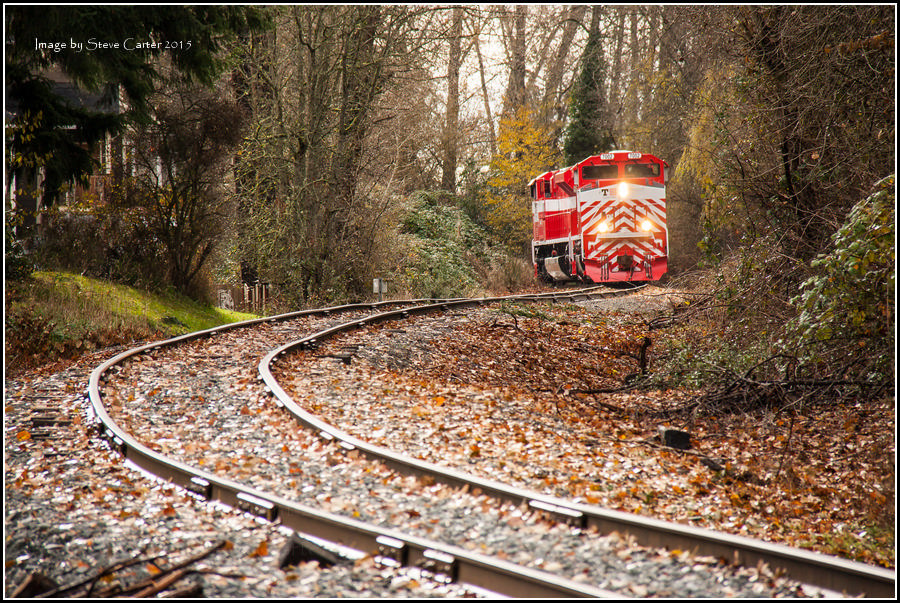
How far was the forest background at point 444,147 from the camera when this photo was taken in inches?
275

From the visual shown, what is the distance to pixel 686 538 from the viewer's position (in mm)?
3598

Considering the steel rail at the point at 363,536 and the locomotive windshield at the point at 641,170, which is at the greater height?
the locomotive windshield at the point at 641,170

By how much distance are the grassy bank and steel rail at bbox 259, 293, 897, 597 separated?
615cm

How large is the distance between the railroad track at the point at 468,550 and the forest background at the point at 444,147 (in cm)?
265

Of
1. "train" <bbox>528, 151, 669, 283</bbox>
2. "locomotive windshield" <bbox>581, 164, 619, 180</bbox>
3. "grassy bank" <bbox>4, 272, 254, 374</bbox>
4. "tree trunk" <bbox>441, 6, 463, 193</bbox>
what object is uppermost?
"tree trunk" <bbox>441, 6, 463, 193</bbox>

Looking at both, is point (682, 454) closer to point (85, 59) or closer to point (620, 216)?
point (85, 59)

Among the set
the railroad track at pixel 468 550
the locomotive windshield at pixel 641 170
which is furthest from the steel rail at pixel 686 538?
the locomotive windshield at pixel 641 170

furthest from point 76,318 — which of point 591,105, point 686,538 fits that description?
point 591,105

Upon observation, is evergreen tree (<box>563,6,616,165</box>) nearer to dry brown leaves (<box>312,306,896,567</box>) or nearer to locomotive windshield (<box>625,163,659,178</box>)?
locomotive windshield (<box>625,163,659,178</box>)

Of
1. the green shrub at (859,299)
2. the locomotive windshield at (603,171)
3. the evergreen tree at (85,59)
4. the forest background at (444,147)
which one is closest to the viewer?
the green shrub at (859,299)

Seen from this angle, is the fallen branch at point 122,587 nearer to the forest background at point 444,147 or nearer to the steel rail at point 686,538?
the steel rail at point 686,538

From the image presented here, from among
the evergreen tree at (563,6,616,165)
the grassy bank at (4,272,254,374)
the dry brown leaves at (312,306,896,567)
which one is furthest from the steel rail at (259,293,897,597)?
the evergreen tree at (563,6,616,165)

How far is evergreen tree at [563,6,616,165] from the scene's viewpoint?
29031mm

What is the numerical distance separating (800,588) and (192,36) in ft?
23.6
